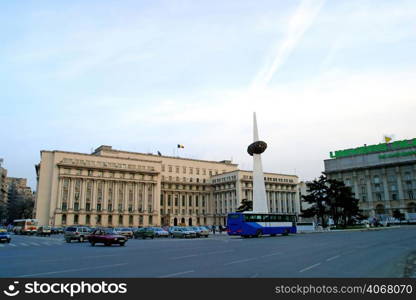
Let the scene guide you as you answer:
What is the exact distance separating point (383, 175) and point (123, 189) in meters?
74.2

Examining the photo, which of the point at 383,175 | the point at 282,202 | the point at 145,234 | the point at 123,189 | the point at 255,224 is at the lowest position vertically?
the point at 145,234

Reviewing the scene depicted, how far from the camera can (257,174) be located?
161ft

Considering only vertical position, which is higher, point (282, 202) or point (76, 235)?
point (282, 202)

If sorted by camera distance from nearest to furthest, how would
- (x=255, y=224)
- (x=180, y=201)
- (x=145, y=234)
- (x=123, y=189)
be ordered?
(x=255, y=224)
(x=145, y=234)
(x=123, y=189)
(x=180, y=201)

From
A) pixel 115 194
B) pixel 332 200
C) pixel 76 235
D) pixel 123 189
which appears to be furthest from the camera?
pixel 123 189

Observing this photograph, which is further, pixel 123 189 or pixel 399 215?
pixel 123 189

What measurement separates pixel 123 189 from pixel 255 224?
55601 millimetres

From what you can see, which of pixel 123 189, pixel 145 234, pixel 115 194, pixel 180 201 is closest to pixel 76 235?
pixel 145 234

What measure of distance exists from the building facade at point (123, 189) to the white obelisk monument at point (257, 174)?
48121 millimetres

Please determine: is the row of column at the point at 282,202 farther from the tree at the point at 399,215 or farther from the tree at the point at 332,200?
the tree at the point at 332,200

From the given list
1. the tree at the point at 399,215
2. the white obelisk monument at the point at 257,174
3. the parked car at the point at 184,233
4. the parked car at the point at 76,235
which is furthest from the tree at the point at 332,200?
the parked car at the point at 76,235

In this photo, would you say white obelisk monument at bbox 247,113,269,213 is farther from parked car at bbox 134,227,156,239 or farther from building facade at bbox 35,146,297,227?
building facade at bbox 35,146,297,227

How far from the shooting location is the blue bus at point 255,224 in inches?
1612

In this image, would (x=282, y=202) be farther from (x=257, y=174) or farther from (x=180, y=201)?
(x=257, y=174)
